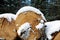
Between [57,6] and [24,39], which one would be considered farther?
[57,6]

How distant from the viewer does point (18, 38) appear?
0.85m

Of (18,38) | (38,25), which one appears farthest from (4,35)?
(38,25)

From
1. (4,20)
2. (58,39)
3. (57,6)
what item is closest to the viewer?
(58,39)

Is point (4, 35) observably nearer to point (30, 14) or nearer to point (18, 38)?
point (18, 38)

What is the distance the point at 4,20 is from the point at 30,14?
0.15m

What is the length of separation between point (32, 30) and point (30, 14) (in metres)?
0.19

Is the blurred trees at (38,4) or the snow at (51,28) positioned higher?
the snow at (51,28)

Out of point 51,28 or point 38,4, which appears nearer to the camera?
point 51,28

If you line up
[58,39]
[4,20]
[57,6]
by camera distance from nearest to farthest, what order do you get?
[58,39] → [4,20] → [57,6]

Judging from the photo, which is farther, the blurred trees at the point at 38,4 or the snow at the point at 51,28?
the blurred trees at the point at 38,4

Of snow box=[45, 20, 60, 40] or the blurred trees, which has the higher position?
snow box=[45, 20, 60, 40]

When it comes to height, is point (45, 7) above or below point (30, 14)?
below

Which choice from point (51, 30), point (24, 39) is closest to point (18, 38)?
point (24, 39)

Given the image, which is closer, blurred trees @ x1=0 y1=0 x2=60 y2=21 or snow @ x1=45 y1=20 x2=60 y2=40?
snow @ x1=45 y1=20 x2=60 y2=40
